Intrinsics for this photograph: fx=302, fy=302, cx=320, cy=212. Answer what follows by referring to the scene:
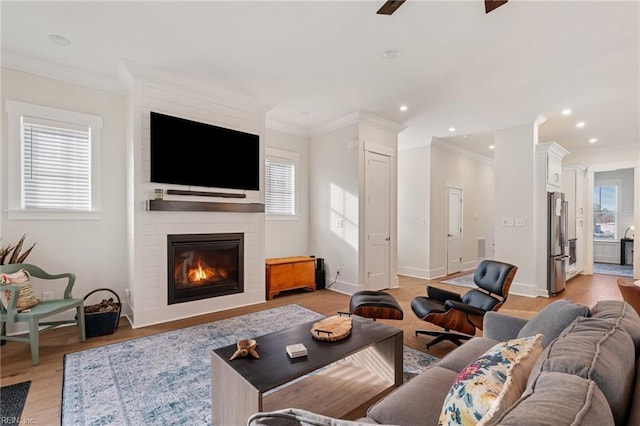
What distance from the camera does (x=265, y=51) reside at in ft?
9.79

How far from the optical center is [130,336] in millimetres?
3084

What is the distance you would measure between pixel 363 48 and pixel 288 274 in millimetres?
3265

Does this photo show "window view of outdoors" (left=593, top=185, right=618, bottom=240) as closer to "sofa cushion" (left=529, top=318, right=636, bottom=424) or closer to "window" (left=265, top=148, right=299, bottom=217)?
"window" (left=265, top=148, right=299, bottom=217)

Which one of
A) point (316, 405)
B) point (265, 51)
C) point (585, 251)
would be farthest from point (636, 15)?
point (585, 251)

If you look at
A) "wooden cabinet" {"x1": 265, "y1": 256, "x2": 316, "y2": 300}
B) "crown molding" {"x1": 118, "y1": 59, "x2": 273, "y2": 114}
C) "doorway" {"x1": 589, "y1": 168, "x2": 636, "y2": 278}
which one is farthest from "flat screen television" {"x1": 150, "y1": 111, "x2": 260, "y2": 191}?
"doorway" {"x1": 589, "y1": 168, "x2": 636, "y2": 278}

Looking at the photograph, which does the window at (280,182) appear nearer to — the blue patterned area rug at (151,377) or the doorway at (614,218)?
the blue patterned area rug at (151,377)

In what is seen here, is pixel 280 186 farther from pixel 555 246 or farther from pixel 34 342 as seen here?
pixel 555 246

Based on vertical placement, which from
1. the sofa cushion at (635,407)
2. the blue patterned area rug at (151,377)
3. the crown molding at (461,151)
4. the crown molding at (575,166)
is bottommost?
the blue patterned area rug at (151,377)

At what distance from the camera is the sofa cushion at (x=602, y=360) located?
2.40ft

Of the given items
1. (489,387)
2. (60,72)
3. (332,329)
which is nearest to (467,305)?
(332,329)

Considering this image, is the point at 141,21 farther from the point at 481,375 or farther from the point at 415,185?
the point at 415,185

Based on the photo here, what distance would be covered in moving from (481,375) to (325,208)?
4.36 meters

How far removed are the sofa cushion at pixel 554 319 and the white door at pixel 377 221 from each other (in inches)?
129

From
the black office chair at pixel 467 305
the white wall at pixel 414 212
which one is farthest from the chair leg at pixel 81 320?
the white wall at pixel 414 212
